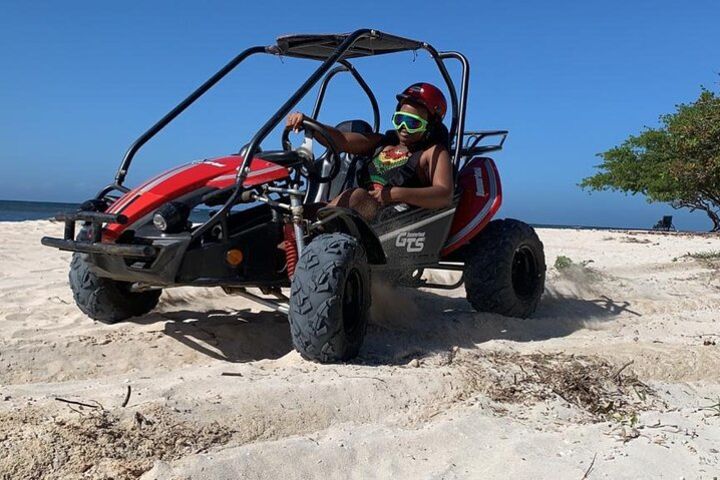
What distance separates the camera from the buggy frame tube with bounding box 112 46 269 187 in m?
4.98

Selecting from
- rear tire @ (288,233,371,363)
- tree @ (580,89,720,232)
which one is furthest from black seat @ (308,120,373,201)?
tree @ (580,89,720,232)

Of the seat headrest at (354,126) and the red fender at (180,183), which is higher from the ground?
the seat headrest at (354,126)

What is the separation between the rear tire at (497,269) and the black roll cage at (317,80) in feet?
2.34

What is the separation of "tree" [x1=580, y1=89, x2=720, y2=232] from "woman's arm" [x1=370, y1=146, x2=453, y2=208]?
15.7m

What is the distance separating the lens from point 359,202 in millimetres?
4883

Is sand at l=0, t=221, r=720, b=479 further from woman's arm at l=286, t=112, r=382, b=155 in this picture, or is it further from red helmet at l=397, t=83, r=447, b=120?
red helmet at l=397, t=83, r=447, b=120

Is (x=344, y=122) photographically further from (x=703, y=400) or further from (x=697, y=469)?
(x=697, y=469)

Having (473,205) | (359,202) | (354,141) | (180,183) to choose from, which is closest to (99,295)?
(180,183)

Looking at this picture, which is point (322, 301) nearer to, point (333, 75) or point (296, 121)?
point (296, 121)

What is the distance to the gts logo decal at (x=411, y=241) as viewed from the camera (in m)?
5.19

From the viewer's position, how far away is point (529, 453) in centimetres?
296

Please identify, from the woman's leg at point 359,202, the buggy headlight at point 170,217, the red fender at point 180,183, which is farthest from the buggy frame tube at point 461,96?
the buggy headlight at point 170,217

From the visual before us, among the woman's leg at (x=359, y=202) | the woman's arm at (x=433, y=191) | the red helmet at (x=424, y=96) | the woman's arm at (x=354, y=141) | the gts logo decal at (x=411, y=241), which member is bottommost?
the gts logo decal at (x=411, y=241)

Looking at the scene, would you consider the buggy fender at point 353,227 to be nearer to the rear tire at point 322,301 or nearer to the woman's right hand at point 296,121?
the rear tire at point 322,301
